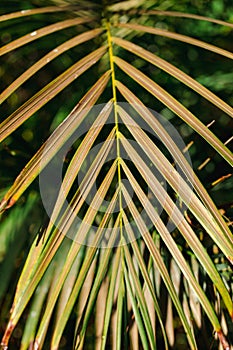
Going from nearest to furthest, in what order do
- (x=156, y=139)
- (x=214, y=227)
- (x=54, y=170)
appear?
(x=214, y=227) < (x=54, y=170) < (x=156, y=139)

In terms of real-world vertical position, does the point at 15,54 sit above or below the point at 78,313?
above

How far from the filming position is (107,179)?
665 mm

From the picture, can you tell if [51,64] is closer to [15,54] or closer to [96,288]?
[15,54]

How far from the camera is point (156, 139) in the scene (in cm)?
87

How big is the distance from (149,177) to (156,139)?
0.24 metres

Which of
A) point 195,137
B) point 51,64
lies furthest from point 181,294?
point 51,64

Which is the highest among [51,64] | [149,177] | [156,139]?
[51,64]

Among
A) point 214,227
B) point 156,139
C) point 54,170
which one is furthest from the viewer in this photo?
point 156,139

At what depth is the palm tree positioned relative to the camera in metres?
0.62

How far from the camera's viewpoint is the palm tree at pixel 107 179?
0.62 meters

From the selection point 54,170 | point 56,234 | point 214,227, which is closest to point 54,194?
point 54,170

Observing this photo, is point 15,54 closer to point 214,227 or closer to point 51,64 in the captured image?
point 51,64

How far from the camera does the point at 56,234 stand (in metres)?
0.61

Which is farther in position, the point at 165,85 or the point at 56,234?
the point at 165,85
